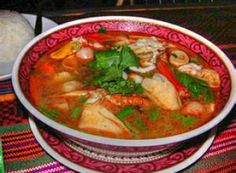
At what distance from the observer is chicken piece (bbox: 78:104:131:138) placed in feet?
Answer: 3.43

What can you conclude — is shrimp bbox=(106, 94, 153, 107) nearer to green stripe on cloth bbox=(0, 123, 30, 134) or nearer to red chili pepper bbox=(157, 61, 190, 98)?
red chili pepper bbox=(157, 61, 190, 98)

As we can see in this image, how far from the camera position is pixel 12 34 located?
1.68m

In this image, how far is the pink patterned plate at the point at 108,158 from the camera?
1.02 meters

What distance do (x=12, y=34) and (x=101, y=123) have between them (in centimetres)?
81

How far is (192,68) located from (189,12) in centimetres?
65

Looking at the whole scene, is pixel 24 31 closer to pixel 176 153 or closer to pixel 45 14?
pixel 45 14

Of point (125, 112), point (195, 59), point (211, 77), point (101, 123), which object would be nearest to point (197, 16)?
point (195, 59)

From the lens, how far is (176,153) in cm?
108

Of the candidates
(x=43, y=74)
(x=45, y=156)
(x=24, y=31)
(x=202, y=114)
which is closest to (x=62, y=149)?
(x=45, y=156)

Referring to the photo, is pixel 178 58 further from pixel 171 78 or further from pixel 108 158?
pixel 108 158

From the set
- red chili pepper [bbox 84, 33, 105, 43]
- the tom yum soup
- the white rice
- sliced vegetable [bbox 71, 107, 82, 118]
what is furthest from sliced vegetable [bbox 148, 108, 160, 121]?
the white rice

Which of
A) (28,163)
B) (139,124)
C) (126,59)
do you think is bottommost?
(28,163)

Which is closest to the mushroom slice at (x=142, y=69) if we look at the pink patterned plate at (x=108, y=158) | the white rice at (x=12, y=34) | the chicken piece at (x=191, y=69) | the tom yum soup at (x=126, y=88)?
the tom yum soup at (x=126, y=88)

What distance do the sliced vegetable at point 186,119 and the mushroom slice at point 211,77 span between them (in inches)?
Result: 6.9
